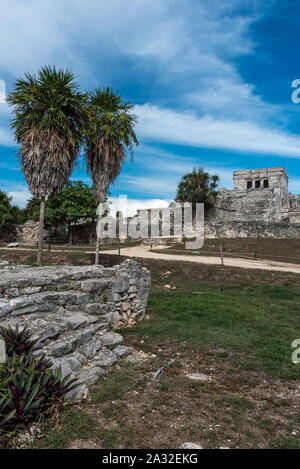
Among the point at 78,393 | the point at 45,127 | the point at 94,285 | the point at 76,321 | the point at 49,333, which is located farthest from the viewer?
the point at 45,127

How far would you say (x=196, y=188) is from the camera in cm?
4019

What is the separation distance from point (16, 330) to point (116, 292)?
3541mm

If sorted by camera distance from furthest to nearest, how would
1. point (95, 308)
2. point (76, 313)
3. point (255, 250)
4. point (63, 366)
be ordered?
point (255, 250), point (95, 308), point (76, 313), point (63, 366)

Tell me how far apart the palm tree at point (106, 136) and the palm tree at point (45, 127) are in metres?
1.24

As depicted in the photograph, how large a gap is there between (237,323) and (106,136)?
10.1 metres

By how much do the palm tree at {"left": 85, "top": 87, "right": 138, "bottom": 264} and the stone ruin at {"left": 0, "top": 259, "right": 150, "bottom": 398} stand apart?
6506mm

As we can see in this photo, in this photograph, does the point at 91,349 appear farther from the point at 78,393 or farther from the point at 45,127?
the point at 45,127

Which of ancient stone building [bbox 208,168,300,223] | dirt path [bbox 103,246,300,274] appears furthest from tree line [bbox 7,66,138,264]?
ancient stone building [bbox 208,168,300,223]

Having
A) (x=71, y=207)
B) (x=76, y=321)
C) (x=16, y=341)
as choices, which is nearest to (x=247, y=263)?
(x=76, y=321)

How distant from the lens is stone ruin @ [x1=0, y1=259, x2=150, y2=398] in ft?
16.7

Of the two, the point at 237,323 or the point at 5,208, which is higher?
the point at 5,208

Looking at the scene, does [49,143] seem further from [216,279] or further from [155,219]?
[155,219]

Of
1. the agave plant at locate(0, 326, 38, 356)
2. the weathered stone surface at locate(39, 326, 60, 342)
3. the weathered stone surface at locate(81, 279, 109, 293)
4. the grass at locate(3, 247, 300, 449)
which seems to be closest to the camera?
the grass at locate(3, 247, 300, 449)

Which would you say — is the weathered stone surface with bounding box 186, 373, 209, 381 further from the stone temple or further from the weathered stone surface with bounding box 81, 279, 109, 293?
the stone temple
